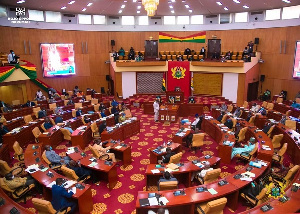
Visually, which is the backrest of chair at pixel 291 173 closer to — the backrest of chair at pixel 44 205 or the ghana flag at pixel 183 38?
the backrest of chair at pixel 44 205

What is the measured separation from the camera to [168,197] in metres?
5.80

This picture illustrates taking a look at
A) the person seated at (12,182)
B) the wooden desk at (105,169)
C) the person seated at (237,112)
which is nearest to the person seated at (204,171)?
the wooden desk at (105,169)

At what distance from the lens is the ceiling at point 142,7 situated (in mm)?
16334

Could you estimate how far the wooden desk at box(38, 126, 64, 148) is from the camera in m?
10.2

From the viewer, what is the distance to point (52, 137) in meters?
10.6

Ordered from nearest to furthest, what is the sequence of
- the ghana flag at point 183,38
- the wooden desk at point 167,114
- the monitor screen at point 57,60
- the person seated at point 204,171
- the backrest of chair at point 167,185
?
the backrest of chair at point 167,185, the person seated at point 204,171, the wooden desk at point 167,114, the ghana flag at point 183,38, the monitor screen at point 57,60

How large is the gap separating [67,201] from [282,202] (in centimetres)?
509

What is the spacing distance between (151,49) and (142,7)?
376 centimetres

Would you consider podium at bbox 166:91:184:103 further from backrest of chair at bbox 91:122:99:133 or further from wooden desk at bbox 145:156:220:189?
wooden desk at bbox 145:156:220:189

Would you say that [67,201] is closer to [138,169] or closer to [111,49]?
[138,169]

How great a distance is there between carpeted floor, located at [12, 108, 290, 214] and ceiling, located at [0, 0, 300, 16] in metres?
9.18

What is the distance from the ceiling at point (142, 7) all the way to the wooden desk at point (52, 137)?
9.45m

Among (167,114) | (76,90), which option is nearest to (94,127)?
(167,114)

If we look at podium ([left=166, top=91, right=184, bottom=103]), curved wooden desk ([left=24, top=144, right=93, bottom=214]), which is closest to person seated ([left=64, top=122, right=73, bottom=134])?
curved wooden desk ([left=24, top=144, right=93, bottom=214])
